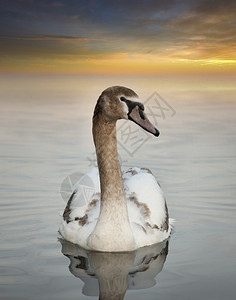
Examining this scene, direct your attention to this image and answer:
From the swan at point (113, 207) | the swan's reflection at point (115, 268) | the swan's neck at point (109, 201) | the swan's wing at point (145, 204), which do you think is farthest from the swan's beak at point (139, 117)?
the swan's reflection at point (115, 268)

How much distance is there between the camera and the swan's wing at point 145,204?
837 centimetres

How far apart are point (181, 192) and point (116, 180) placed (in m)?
2.67

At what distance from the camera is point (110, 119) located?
7816 millimetres

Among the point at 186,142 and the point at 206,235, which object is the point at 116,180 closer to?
the point at 206,235

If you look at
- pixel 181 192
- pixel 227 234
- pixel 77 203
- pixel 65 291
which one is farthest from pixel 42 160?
pixel 65 291

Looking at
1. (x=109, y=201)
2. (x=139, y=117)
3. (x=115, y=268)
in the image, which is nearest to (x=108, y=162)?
(x=109, y=201)

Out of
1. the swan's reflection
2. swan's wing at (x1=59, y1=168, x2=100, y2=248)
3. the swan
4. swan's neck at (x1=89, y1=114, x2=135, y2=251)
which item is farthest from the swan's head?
the swan's reflection

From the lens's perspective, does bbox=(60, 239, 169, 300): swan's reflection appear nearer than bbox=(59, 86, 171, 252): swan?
Yes

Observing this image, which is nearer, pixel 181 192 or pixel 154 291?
pixel 154 291

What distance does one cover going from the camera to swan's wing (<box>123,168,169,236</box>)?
8.37 m

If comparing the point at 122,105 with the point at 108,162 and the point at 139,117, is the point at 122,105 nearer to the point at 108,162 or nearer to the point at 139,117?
the point at 139,117

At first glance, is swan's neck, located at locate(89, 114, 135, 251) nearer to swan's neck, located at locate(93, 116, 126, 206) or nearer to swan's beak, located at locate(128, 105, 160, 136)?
swan's neck, located at locate(93, 116, 126, 206)

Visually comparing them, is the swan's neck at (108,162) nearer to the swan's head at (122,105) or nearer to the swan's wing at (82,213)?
the swan's head at (122,105)

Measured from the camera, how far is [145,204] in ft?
28.2
